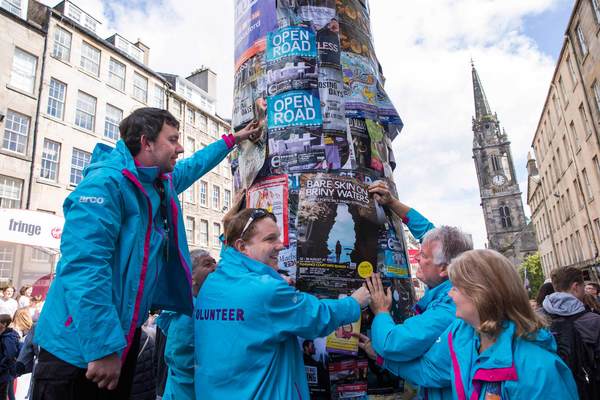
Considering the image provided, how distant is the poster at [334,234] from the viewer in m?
2.42

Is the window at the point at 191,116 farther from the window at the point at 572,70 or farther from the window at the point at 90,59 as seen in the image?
the window at the point at 572,70

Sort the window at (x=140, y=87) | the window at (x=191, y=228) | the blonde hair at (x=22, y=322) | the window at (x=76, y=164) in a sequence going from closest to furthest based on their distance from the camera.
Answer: the blonde hair at (x=22, y=322), the window at (x=76, y=164), the window at (x=140, y=87), the window at (x=191, y=228)

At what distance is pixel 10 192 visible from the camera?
59.6ft

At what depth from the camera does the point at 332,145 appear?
2.70 meters

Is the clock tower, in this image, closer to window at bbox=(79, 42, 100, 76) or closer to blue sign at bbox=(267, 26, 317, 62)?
window at bbox=(79, 42, 100, 76)

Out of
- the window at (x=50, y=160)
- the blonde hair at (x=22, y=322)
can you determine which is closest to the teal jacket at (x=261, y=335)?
the blonde hair at (x=22, y=322)

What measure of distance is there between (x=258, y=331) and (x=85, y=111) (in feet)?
81.7

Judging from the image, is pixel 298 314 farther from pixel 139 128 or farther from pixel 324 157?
pixel 139 128

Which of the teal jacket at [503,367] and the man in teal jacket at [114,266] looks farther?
the man in teal jacket at [114,266]

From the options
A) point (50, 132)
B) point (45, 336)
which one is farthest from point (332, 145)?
point (50, 132)

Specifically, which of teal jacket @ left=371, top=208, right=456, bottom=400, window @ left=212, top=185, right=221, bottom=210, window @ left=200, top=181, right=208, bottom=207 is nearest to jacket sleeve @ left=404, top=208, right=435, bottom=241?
teal jacket @ left=371, top=208, right=456, bottom=400

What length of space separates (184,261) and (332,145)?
1252 mm

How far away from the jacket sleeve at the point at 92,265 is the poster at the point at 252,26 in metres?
1.70

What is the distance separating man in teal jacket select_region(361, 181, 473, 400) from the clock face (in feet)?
276
